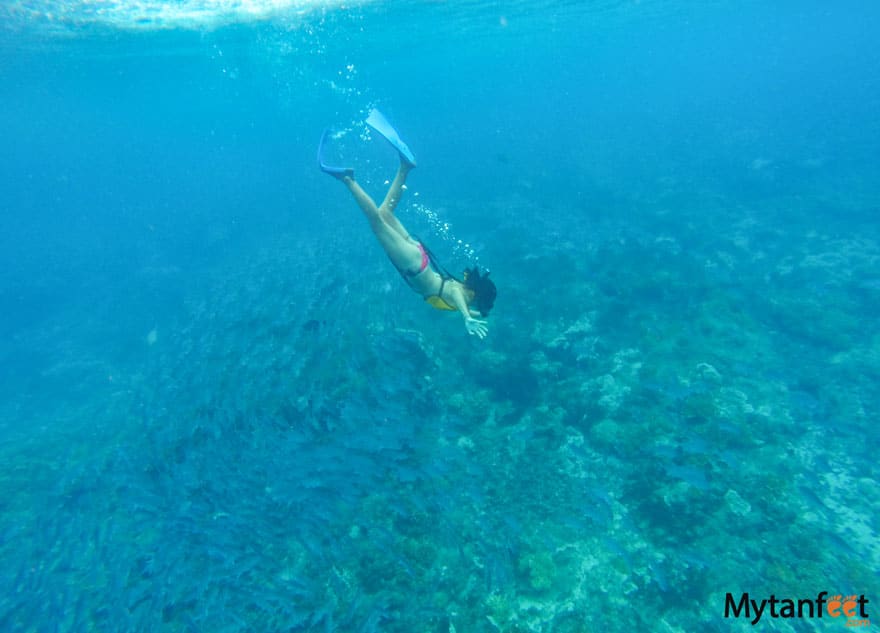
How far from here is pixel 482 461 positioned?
849cm

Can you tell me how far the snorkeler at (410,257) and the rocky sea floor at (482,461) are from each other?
3.80m

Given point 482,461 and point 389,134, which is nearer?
point 389,134

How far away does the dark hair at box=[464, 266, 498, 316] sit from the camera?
6.26m

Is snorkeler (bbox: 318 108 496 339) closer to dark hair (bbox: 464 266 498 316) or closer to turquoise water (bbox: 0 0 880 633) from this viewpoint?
dark hair (bbox: 464 266 498 316)

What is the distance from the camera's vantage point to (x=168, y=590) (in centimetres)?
693

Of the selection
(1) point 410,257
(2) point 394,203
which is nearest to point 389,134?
(2) point 394,203

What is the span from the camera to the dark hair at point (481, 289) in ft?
20.5

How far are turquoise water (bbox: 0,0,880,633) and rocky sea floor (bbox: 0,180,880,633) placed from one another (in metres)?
0.05

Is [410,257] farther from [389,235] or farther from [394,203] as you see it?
[394,203]

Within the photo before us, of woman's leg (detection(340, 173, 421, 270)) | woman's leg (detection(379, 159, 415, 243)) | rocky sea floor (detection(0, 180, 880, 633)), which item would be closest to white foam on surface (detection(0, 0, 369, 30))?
rocky sea floor (detection(0, 180, 880, 633))

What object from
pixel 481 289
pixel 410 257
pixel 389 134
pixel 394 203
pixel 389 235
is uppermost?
pixel 389 134

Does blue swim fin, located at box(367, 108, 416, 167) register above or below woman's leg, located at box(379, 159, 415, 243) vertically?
above

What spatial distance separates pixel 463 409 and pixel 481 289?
13.9 ft

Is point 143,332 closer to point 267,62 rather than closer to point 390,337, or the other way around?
point 390,337
